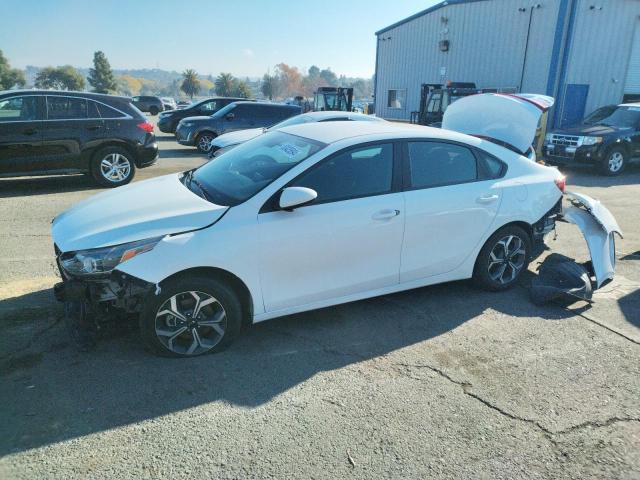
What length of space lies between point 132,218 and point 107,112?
20.7 feet

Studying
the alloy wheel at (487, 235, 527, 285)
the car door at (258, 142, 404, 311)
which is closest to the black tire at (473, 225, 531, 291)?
the alloy wheel at (487, 235, 527, 285)

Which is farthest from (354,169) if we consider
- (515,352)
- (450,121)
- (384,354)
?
(450,121)

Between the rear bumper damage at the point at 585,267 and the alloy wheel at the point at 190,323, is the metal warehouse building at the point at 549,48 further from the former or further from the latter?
the alloy wheel at the point at 190,323

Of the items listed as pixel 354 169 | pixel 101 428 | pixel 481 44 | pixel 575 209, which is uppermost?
pixel 481 44

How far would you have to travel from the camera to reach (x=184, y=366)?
330cm

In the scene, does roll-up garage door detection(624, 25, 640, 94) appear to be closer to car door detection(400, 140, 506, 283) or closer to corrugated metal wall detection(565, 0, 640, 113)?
corrugated metal wall detection(565, 0, 640, 113)

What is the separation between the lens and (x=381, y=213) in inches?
147

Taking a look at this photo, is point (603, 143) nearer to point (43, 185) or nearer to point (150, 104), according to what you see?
point (43, 185)

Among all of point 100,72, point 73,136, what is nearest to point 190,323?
point 73,136

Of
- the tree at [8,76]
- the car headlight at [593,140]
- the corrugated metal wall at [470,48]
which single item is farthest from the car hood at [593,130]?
the tree at [8,76]

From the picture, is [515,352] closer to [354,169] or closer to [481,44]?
[354,169]

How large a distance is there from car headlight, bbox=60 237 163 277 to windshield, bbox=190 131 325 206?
649 millimetres

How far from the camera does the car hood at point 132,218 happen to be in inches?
126

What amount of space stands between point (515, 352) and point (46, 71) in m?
116
